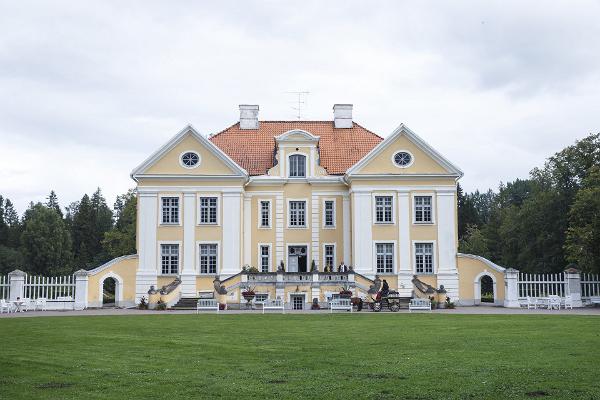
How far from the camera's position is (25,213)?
313 ft

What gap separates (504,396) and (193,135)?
103ft

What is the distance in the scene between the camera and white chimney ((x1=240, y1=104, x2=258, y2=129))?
4444 centimetres

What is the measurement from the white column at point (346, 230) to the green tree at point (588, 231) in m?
11.2

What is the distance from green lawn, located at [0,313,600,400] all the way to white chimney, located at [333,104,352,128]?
2533 cm

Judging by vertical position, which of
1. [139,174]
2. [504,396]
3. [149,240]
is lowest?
[504,396]

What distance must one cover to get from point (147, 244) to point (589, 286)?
72.1 feet

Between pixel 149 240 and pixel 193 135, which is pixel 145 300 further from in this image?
pixel 193 135

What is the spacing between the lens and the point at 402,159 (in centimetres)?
3944

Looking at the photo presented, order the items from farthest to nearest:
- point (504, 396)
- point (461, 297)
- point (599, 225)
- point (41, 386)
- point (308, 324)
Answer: point (461, 297) → point (599, 225) → point (308, 324) → point (41, 386) → point (504, 396)

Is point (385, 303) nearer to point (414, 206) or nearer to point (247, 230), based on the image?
point (414, 206)

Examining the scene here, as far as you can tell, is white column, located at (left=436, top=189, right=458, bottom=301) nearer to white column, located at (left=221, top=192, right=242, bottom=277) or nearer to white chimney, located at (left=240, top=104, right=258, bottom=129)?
white column, located at (left=221, top=192, right=242, bottom=277)

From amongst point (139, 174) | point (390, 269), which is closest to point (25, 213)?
point (139, 174)

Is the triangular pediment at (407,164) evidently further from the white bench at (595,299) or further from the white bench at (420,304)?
the white bench at (595,299)

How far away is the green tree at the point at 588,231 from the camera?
35.5 metres
